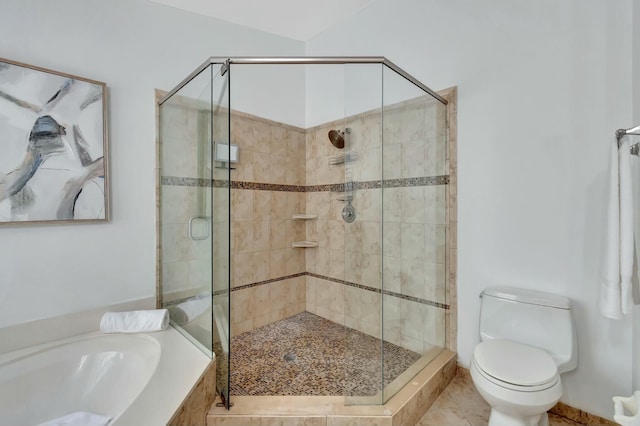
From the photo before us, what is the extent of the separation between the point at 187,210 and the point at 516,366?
2052mm

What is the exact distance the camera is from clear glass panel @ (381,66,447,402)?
1.73 m

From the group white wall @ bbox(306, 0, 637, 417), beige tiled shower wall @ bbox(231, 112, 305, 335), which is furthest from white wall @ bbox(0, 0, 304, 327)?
white wall @ bbox(306, 0, 637, 417)

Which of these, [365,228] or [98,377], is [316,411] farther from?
[98,377]

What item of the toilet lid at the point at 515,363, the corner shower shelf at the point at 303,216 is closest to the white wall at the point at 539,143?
the toilet lid at the point at 515,363

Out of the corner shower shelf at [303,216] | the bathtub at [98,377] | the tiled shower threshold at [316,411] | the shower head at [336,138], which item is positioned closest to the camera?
the bathtub at [98,377]

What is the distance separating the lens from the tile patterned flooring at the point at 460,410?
1.59 metres

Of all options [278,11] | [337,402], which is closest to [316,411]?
[337,402]

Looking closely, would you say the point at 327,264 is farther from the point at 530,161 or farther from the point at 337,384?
the point at 530,161

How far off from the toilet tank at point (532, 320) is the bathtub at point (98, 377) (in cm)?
166

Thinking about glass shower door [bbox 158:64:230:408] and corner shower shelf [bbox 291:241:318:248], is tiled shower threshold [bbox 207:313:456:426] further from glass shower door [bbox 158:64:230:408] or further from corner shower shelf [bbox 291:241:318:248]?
corner shower shelf [bbox 291:241:318:248]

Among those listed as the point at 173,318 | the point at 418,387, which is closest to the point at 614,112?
the point at 418,387

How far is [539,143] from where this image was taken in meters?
1.68

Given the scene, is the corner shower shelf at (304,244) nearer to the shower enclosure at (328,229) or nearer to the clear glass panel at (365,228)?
the shower enclosure at (328,229)

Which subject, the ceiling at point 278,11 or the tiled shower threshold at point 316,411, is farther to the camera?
the ceiling at point 278,11
